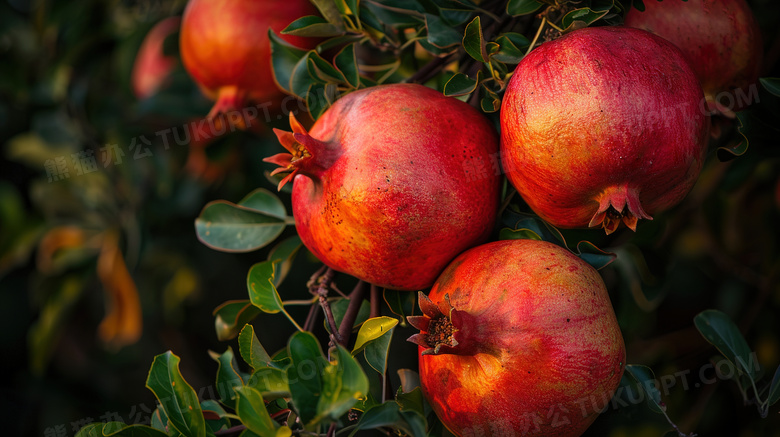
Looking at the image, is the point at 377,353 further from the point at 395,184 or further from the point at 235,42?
the point at 235,42

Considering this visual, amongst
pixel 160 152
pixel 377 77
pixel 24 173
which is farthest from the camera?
pixel 24 173

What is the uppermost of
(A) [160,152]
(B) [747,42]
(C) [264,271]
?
(B) [747,42]

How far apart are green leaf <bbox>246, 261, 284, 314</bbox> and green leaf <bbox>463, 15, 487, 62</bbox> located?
454mm

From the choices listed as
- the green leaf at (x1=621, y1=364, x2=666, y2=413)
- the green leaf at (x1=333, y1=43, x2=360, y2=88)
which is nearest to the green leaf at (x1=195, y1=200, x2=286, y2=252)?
the green leaf at (x1=333, y1=43, x2=360, y2=88)

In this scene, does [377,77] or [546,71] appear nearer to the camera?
[546,71]

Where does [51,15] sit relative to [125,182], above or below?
above

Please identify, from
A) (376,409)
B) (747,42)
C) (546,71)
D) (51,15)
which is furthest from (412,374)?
(51,15)

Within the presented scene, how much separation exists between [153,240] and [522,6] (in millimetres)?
1321

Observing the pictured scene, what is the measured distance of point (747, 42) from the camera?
89 centimetres

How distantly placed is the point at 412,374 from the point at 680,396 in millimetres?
957

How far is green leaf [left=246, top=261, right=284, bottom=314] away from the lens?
898 millimetres

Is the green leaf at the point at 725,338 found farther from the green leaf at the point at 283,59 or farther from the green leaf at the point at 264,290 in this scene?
the green leaf at the point at 283,59

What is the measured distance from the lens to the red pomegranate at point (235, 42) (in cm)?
116

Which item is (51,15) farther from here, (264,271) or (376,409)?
(376,409)
